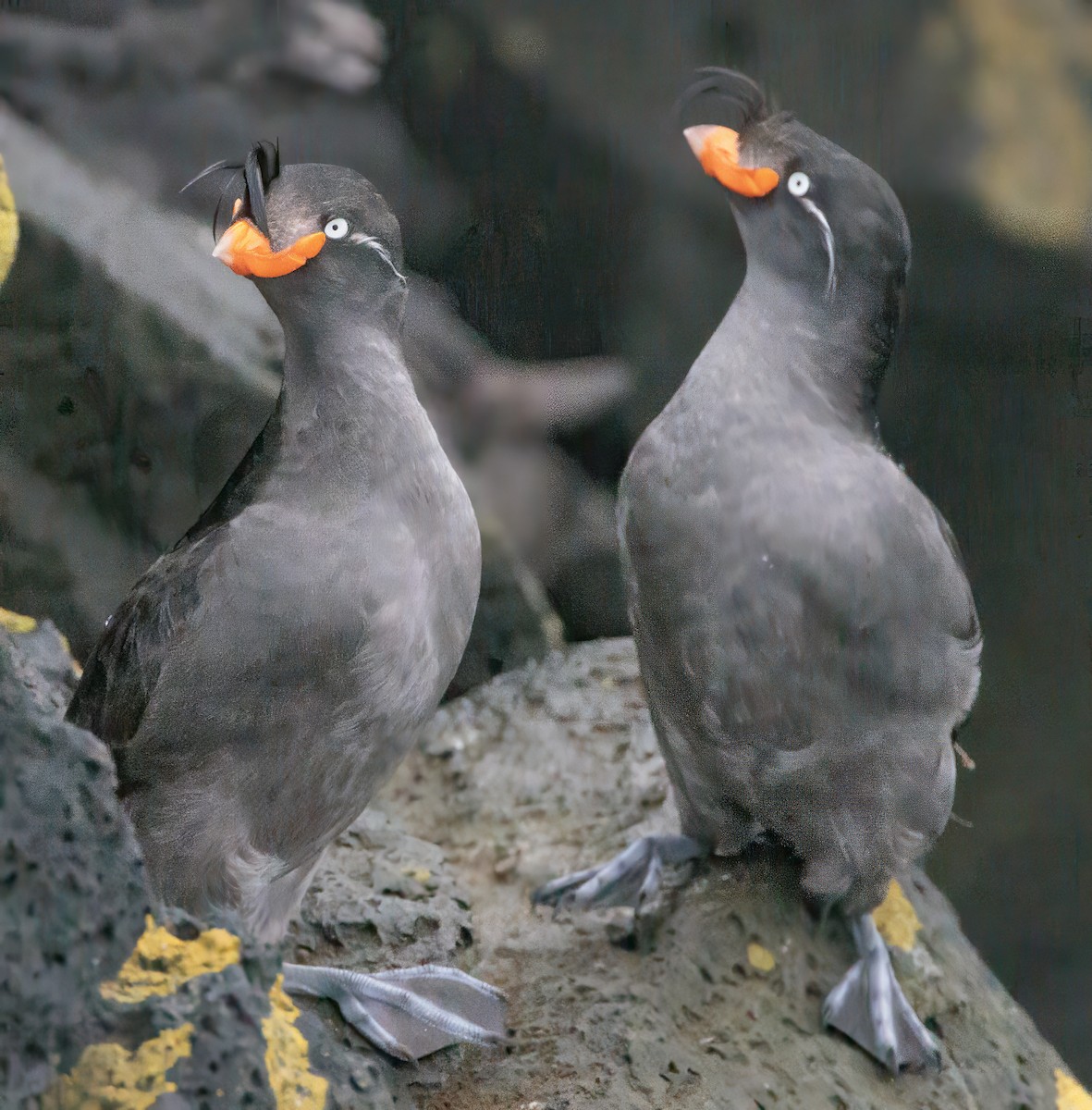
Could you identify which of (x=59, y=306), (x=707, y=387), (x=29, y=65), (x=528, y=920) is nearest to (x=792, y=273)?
(x=707, y=387)

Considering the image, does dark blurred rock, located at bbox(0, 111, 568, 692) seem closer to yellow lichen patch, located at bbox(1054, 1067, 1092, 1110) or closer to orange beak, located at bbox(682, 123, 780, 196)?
orange beak, located at bbox(682, 123, 780, 196)

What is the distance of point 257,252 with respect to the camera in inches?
77.2

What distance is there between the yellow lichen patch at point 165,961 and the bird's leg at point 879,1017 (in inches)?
49.3

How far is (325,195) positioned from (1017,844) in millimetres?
3098

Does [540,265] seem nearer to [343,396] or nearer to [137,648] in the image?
[343,396]

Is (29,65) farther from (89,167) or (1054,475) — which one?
(1054,475)

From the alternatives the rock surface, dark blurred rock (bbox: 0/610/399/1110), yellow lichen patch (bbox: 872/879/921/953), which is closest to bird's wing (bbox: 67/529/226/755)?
dark blurred rock (bbox: 0/610/399/1110)

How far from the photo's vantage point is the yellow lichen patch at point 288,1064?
1.71 m

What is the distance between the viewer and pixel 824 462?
2.29 meters

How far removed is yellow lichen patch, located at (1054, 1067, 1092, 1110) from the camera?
270cm

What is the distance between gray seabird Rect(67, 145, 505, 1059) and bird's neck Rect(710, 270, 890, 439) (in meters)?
0.56

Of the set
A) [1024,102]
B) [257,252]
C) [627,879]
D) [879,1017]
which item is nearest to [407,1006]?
[627,879]

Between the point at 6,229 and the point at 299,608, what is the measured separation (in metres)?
1.36

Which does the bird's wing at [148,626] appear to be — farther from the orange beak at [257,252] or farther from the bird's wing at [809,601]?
the bird's wing at [809,601]
